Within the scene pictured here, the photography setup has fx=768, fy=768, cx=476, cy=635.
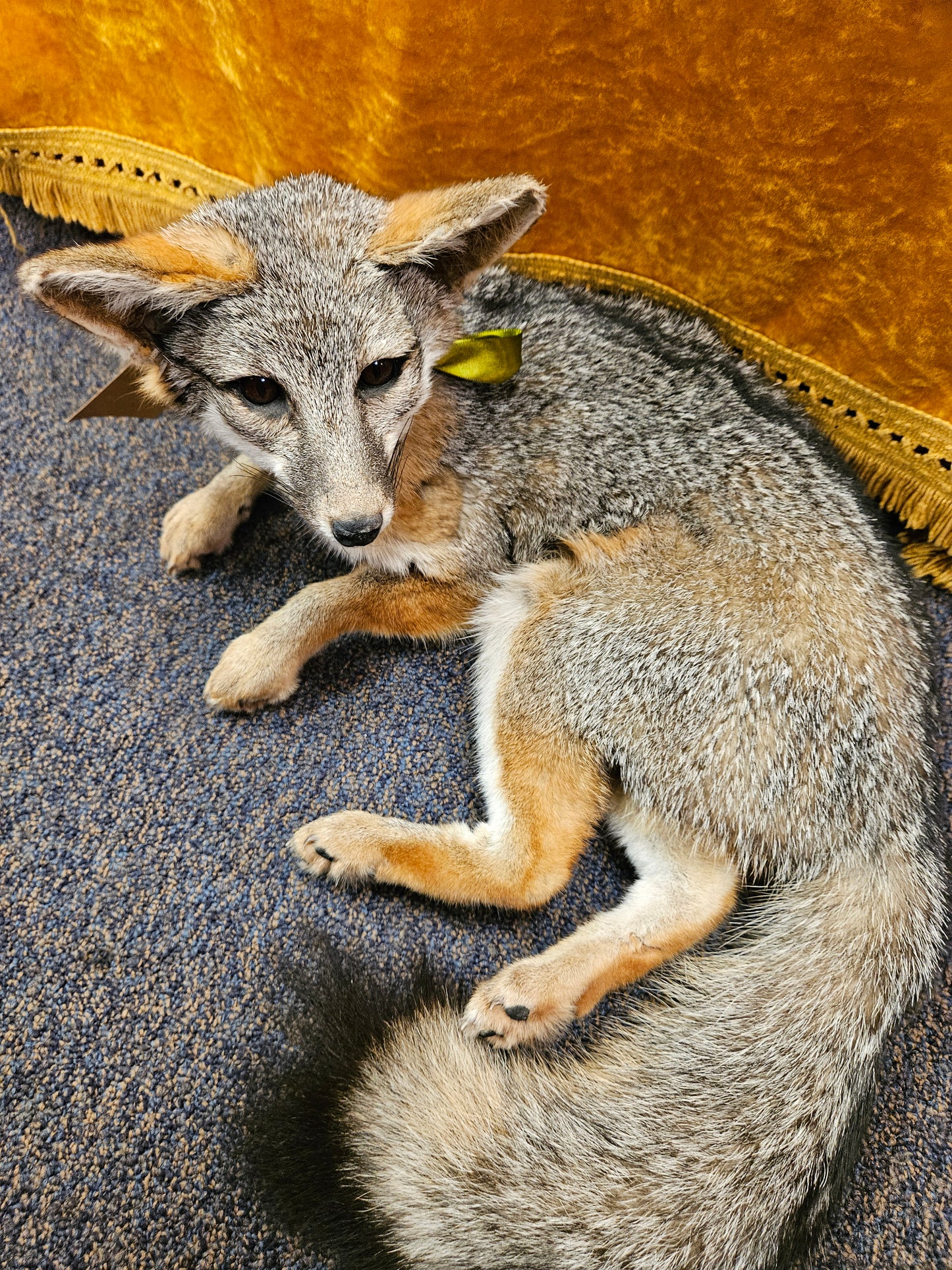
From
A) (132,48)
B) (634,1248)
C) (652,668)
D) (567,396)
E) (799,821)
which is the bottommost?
(634,1248)

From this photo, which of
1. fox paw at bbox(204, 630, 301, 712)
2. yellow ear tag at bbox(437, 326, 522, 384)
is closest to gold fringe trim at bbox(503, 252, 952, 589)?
yellow ear tag at bbox(437, 326, 522, 384)

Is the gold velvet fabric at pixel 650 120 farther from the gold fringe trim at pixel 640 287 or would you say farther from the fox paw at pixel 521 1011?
the fox paw at pixel 521 1011

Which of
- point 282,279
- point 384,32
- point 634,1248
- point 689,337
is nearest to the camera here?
point 634,1248

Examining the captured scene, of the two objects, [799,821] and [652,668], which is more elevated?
[652,668]

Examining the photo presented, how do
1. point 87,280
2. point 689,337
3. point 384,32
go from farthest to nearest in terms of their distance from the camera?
point 689,337
point 384,32
point 87,280

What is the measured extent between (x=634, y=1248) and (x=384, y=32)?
1969 millimetres

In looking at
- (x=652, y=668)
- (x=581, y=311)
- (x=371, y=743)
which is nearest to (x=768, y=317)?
(x=581, y=311)

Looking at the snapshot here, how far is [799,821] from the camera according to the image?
3.82ft

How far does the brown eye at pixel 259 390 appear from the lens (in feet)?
3.84

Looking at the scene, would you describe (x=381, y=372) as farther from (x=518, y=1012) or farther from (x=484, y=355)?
(x=518, y=1012)

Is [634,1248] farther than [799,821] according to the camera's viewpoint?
No

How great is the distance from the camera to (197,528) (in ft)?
5.23

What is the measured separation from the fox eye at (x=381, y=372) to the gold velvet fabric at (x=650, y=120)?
0.67m

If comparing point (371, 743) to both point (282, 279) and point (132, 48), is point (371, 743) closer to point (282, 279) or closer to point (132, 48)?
point (282, 279)
